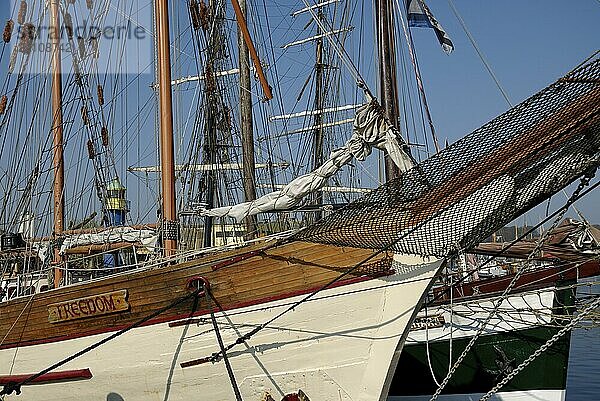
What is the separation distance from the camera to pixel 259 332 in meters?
8.26

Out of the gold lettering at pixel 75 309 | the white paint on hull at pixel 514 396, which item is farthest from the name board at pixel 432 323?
the gold lettering at pixel 75 309

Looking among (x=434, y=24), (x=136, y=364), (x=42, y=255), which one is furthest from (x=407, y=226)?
(x=434, y=24)

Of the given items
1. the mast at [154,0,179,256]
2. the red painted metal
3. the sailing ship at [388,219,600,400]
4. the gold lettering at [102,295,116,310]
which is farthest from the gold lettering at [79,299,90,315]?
the sailing ship at [388,219,600,400]

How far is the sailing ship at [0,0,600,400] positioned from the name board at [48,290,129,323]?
0.02 metres

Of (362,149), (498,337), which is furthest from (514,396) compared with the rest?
(362,149)

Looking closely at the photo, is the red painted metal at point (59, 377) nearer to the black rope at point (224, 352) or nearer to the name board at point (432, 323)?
the black rope at point (224, 352)

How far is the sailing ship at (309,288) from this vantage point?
6484 mm

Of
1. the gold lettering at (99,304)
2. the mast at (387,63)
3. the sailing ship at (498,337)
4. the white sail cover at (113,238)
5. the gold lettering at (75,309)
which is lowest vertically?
the sailing ship at (498,337)

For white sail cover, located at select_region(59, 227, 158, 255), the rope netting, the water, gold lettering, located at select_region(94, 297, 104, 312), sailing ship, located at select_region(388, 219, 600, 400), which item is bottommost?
the water

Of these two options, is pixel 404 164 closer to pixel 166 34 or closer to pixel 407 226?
pixel 407 226

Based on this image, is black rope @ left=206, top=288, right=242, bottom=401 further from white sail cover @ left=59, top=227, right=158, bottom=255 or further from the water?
the water

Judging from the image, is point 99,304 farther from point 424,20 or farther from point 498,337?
point 424,20

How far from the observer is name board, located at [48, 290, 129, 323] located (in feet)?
29.3

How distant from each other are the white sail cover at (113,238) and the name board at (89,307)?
4.79 ft
